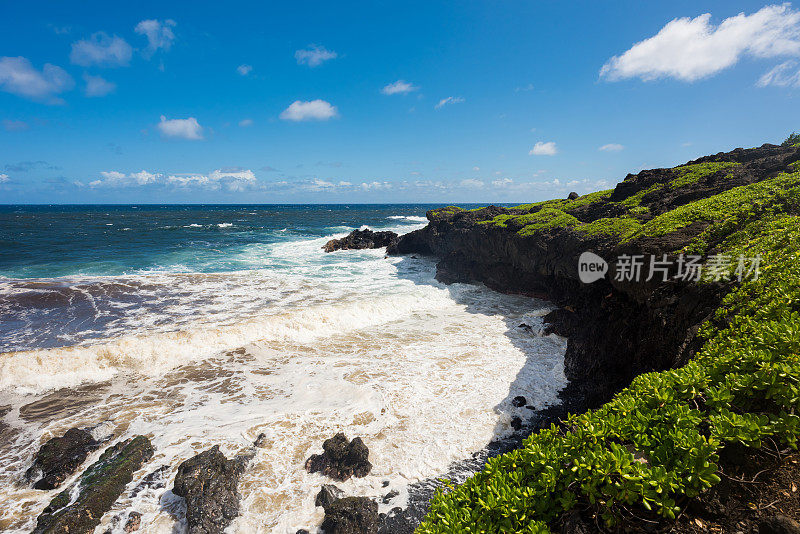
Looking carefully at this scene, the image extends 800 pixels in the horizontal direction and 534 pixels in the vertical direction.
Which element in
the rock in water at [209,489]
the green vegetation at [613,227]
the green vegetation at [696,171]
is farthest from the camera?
the green vegetation at [696,171]

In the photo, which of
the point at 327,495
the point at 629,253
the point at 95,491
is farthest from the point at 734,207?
the point at 95,491

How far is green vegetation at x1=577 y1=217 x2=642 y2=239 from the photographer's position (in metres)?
13.5

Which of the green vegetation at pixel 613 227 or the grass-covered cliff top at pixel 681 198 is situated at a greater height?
the grass-covered cliff top at pixel 681 198

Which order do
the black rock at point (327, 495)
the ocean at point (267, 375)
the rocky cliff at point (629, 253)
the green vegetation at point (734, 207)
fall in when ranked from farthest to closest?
the green vegetation at point (734, 207) → the rocky cliff at point (629, 253) → the ocean at point (267, 375) → the black rock at point (327, 495)

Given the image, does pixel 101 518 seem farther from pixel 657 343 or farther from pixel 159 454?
pixel 657 343

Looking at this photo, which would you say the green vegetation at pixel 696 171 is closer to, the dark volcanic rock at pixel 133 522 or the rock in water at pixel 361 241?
the dark volcanic rock at pixel 133 522

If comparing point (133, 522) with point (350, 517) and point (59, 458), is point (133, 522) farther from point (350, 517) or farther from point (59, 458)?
point (350, 517)

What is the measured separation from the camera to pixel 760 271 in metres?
6.13

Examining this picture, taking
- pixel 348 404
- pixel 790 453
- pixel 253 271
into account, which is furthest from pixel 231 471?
pixel 253 271

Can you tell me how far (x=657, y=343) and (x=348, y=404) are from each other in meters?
8.69

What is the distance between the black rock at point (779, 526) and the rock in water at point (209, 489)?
8.31 meters

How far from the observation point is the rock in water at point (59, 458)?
8023 millimetres

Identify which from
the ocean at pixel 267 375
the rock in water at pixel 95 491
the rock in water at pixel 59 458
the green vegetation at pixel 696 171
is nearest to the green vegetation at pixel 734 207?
the green vegetation at pixel 696 171

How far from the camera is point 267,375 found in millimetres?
13016
